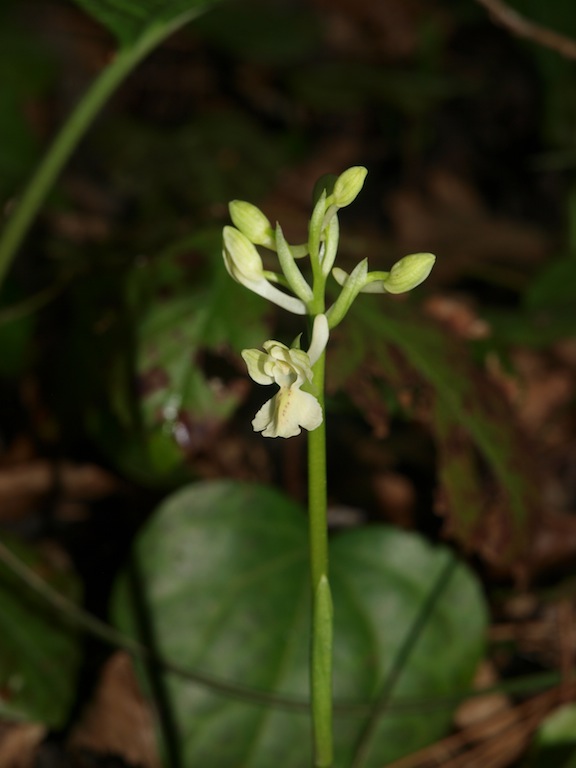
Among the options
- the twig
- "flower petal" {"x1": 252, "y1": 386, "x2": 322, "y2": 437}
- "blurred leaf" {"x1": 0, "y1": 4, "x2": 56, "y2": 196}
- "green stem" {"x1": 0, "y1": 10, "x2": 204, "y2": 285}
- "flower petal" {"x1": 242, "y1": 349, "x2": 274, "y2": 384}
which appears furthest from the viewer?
"blurred leaf" {"x1": 0, "y1": 4, "x2": 56, "y2": 196}

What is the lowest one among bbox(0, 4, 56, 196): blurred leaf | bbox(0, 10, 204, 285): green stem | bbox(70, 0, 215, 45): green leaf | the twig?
bbox(0, 10, 204, 285): green stem

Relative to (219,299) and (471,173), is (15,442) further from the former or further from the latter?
(471,173)

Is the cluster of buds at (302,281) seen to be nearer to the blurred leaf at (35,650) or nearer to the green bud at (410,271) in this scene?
the green bud at (410,271)

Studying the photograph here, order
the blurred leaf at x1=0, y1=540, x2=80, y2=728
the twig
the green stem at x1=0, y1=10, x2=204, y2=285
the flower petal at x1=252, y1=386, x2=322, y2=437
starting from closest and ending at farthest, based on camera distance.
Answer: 1. the flower petal at x1=252, y1=386, x2=322, y2=437
2. the blurred leaf at x1=0, y1=540, x2=80, y2=728
3. the green stem at x1=0, y1=10, x2=204, y2=285
4. the twig

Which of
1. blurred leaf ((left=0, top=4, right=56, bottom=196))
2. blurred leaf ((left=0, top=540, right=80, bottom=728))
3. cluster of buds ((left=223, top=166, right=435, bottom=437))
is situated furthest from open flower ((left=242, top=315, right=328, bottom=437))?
blurred leaf ((left=0, top=4, right=56, bottom=196))

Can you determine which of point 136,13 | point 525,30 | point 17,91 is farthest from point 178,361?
point 17,91

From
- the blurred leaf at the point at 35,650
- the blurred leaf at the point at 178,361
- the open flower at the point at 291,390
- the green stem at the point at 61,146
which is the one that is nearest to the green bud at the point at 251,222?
the open flower at the point at 291,390

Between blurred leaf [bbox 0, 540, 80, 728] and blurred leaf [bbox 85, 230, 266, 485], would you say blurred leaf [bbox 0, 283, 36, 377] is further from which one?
blurred leaf [bbox 0, 540, 80, 728]

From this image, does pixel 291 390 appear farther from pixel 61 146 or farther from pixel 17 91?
pixel 17 91
